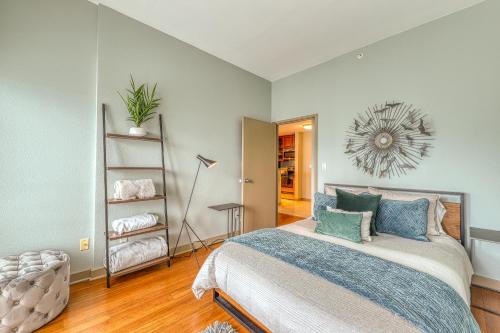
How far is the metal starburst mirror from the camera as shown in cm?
252

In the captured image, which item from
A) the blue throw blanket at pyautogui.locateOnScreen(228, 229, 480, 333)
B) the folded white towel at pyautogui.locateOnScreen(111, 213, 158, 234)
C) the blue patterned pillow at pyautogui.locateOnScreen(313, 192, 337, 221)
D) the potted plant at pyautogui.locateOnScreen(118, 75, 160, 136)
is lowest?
the blue throw blanket at pyautogui.locateOnScreen(228, 229, 480, 333)

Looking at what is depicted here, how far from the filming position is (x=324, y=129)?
11.1 ft

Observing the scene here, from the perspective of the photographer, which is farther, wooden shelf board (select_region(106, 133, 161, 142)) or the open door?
the open door

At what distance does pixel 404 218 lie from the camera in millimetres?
2066

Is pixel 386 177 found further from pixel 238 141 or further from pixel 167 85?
pixel 167 85

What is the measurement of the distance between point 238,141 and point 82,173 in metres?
2.21

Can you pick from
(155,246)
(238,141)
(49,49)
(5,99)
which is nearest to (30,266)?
(155,246)

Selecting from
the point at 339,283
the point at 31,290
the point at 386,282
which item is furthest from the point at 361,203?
the point at 31,290

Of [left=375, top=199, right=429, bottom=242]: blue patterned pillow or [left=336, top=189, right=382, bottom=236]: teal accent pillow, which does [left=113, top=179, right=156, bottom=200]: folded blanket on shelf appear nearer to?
[left=336, top=189, right=382, bottom=236]: teal accent pillow

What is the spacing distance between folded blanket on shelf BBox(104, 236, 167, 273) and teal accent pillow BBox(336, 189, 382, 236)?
2.15 m

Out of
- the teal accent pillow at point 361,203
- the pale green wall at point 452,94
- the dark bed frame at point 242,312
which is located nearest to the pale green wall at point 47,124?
the dark bed frame at point 242,312

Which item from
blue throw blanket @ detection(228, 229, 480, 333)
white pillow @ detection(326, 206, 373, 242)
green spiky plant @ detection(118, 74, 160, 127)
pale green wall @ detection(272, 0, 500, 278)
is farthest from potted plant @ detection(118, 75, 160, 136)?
pale green wall @ detection(272, 0, 500, 278)

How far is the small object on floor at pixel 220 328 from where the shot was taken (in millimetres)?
1535

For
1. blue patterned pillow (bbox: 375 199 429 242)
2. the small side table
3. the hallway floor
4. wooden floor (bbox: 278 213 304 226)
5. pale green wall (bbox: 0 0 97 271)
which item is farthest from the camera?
the hallway floor
